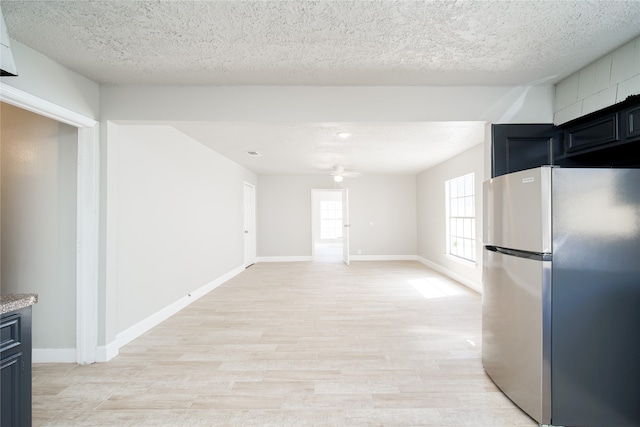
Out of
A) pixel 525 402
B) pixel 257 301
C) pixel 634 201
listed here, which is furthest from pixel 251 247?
pixel 634 201

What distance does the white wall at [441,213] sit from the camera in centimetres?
464

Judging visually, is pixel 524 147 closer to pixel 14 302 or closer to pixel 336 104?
pixel 336 104

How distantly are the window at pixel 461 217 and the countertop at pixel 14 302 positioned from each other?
536 centimetres

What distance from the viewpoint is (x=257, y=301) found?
429cm

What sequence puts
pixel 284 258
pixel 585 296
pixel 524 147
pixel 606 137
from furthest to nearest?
pixel 284 258, pixel 524 147, pixel 606 137, pixel 585 296

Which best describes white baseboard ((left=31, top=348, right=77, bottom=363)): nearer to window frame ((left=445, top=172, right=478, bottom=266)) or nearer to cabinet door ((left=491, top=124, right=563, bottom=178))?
cabinet door ((left=491, top=124, right=563, bottom=178))

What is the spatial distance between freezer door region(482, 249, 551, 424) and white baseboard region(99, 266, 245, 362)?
3299 mm

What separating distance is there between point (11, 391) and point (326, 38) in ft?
8.49

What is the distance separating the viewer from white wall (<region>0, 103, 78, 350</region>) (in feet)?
8.21

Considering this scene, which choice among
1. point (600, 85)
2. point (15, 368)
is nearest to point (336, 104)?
point (600, 85)

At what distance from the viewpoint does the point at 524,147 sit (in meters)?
2.46

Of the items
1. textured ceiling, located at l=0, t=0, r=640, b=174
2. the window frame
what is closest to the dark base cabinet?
textured ceiling, located at l=0, t=0, r=640, b=174

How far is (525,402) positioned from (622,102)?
6.85 feet

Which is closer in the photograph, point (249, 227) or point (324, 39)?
point (324, 39)
